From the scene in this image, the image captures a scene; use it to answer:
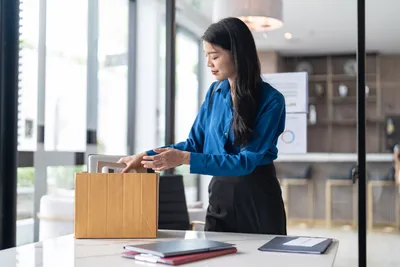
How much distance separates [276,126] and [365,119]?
155 centimetres

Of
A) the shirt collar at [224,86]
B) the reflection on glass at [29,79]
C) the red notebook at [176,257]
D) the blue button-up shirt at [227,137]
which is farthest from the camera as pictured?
the reflection on glass at [29,79]

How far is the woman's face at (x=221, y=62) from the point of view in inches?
78.7

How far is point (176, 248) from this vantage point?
1.39m

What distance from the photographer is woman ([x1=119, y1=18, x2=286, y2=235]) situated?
1.91 m

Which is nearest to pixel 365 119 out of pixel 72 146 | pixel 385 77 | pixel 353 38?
pixel 385 77

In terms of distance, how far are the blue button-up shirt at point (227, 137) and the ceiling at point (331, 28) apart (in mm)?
1473

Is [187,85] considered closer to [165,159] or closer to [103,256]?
[165,159]

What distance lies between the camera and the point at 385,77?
10.8ft

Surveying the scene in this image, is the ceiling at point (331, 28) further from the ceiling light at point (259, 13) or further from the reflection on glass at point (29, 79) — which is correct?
the reflection on glass at point (29, 79)

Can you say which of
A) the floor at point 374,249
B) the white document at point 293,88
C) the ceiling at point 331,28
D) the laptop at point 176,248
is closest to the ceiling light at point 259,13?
the ceiling at point 331,28

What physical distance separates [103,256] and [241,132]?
71cm

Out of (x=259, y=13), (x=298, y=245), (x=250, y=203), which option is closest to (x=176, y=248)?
(x=298, y=245)

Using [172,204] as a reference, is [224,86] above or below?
above

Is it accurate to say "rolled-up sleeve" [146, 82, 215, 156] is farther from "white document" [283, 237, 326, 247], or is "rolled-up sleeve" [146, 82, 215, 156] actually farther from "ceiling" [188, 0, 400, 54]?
"ceiling" [188, 0, 400, 54]
